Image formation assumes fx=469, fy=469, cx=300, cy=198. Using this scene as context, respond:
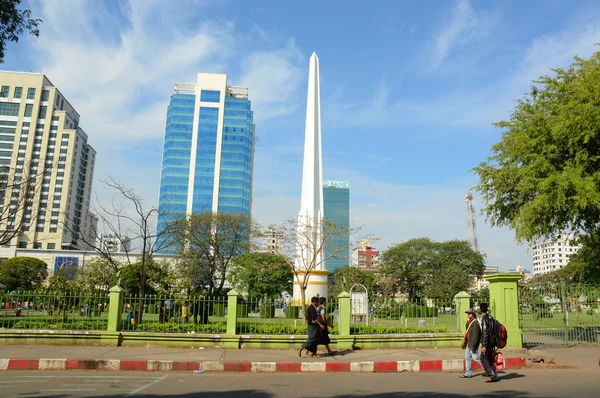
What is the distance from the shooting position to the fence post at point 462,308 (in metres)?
13.3

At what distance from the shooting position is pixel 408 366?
10172 millimetres

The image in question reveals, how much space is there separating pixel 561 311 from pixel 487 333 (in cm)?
706

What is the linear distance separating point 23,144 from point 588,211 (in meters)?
93.6

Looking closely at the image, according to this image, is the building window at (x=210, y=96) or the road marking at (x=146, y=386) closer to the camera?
the road marking at (x=146, y=386)

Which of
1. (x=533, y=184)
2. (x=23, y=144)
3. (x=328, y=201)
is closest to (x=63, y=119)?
(x=23, y=144)

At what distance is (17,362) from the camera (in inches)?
379

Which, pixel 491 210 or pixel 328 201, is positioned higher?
pixel 328 201

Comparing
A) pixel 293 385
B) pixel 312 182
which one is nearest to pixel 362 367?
pixel 293 385

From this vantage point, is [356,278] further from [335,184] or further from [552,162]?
[335,184]

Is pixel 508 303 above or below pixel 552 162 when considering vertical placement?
below

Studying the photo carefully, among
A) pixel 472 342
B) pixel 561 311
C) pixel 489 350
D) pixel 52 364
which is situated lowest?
pixel 52 364

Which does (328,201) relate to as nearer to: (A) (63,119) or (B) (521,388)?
(A) (63,119)

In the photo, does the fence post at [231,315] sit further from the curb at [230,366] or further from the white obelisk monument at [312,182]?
the white obelisk monument at [312,182]

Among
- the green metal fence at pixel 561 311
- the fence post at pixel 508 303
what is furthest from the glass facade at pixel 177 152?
the fence post at pixel 508 303
